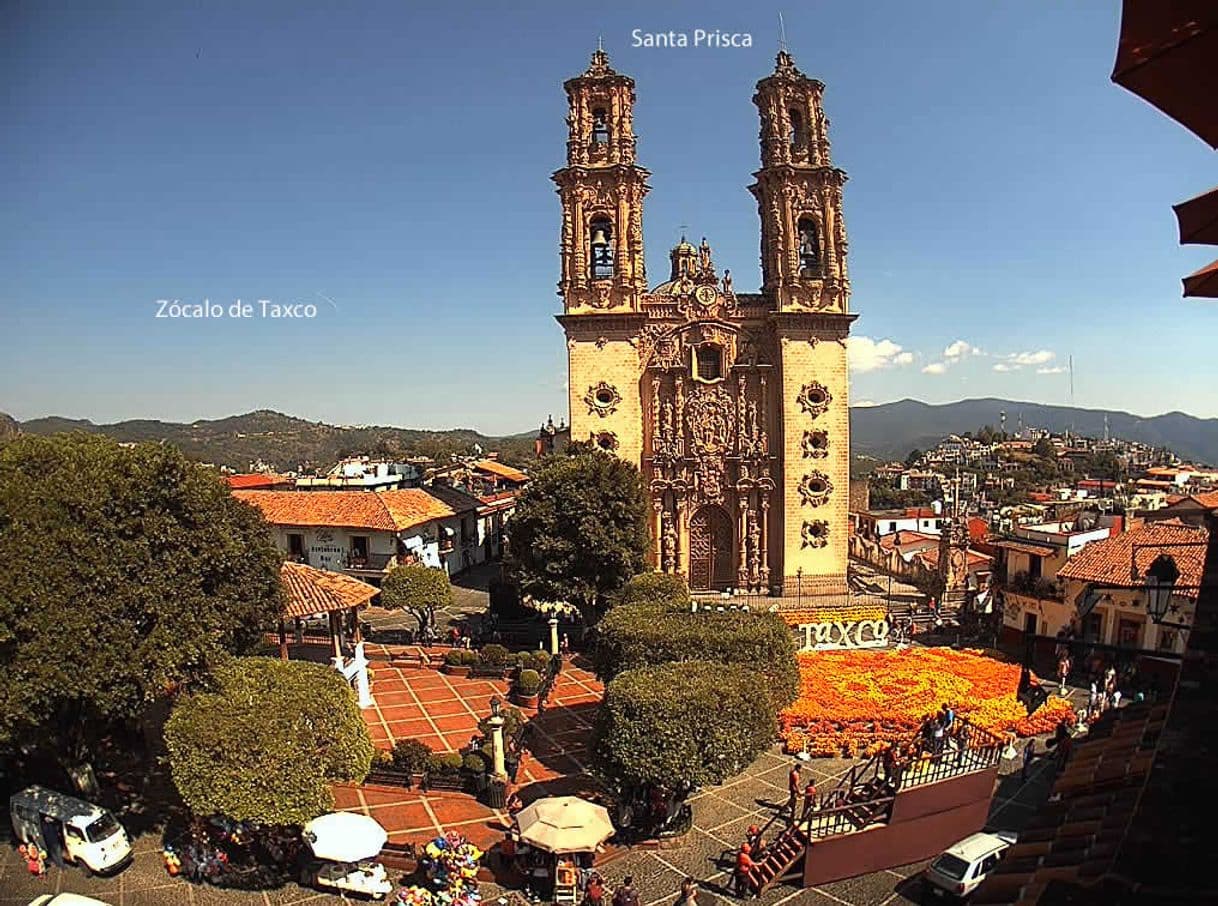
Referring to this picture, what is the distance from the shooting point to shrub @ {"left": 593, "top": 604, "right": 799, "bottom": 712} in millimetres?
19406

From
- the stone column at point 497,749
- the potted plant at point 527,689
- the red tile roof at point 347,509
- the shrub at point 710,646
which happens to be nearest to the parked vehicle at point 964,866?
the shrub at point 710,646

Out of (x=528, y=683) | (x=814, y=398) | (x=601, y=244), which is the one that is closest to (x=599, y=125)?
(x=601, y=244)

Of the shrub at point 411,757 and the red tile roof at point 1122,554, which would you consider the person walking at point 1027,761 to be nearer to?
the red tile roof at point 1122,554

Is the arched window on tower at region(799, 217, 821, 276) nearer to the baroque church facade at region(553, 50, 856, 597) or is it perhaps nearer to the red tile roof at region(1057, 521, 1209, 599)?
the baroque church facade at region(553, 50, 856, 597)

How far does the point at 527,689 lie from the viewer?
25688 millimetres

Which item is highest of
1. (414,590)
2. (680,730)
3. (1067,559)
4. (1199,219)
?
(1199,219)

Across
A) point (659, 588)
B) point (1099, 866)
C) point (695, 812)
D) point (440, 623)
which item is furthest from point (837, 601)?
point (1099, 866)

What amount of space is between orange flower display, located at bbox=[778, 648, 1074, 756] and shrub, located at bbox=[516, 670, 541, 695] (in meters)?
8.17

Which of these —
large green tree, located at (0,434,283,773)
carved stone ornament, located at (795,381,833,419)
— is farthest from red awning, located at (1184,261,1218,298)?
carved stone ornament, located at (795,381,833,419)

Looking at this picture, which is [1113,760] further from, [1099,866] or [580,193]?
[580,193]

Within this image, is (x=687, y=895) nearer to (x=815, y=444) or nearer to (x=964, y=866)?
(x=964, y=866)

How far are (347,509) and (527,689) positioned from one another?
24641 mm

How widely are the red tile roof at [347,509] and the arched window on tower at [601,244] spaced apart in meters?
18.1

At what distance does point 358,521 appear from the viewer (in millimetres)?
44938
